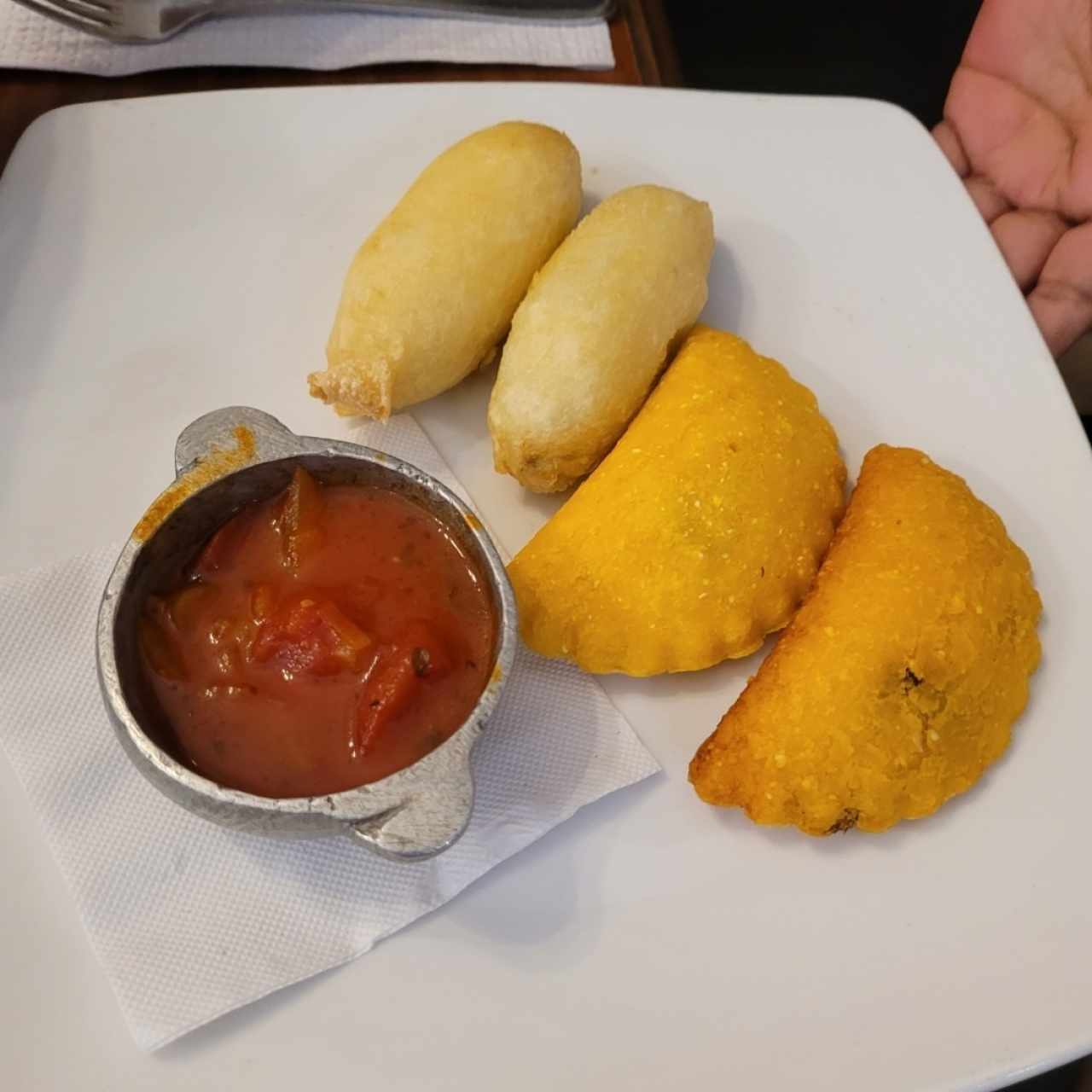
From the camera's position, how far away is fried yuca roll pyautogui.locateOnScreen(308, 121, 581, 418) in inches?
61.9

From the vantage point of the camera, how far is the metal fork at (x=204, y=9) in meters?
2.19

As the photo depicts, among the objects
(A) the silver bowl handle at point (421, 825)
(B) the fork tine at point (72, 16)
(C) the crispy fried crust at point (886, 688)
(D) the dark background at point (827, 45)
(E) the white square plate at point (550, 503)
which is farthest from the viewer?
(D) the dark background at point (827, 45)

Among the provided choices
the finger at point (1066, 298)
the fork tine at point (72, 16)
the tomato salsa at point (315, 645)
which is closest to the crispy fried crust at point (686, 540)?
the tomato salsa at point (315, 645)

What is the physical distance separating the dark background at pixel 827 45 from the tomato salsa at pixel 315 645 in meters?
2.38

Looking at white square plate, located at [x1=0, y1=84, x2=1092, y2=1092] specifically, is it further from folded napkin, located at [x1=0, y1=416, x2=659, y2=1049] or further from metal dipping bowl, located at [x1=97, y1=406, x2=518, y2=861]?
metal dipping bowl, located at [x1=97, y1=406, x2=518, y2=861]

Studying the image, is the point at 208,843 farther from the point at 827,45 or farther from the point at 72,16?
the point at 827,45

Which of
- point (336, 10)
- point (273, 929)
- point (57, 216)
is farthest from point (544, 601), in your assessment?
point (336, 10)

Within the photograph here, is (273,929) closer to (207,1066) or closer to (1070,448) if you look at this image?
(207,1066)

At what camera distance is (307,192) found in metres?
1.94

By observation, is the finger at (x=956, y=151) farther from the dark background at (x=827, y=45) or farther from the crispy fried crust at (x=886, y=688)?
the crispy fried crust at (x=886, y=688)

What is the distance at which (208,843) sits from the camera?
4.21 ft

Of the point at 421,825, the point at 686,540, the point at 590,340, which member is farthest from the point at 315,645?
the point at 590,340

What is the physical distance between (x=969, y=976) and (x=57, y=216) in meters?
1.86

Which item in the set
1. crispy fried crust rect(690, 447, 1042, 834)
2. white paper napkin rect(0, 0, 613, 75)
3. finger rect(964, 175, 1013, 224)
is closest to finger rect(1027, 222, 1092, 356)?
finger rect(964, 175, 1013, 224)
